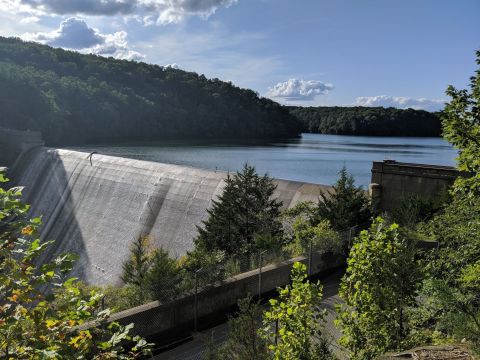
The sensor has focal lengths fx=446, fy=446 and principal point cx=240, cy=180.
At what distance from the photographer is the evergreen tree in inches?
687

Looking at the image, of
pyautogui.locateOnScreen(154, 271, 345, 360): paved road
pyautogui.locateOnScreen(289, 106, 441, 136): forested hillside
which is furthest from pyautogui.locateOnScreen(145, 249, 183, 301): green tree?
pyautogui.locateOnScreen(289, 106, 441, 136): forested hillside

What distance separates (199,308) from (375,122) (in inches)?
4482

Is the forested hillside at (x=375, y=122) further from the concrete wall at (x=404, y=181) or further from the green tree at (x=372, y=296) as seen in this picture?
the green tree at (x=372, y=296)

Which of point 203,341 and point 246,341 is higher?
point 246,341

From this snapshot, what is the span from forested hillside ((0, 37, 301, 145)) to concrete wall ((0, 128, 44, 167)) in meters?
26.3

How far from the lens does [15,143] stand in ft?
139

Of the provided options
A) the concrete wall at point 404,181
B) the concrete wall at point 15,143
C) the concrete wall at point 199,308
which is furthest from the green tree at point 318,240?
the concrete wall at point 15,143

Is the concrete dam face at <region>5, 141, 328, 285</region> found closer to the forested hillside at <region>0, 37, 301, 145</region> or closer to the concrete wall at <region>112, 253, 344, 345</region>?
the concrete wall at <region>112, 253, 344, 345</region>

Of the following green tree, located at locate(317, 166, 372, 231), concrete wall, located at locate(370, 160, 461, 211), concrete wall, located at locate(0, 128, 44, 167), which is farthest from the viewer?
concrete wall, located at locate(0, 128, 44, 167)

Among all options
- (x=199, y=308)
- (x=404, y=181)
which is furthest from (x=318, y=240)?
(x=404, y=181)

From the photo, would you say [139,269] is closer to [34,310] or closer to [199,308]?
[199,308]

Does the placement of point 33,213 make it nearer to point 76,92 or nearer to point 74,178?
point 74,178

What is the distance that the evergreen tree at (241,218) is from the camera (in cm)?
1745

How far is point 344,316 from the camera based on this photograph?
5.54m
